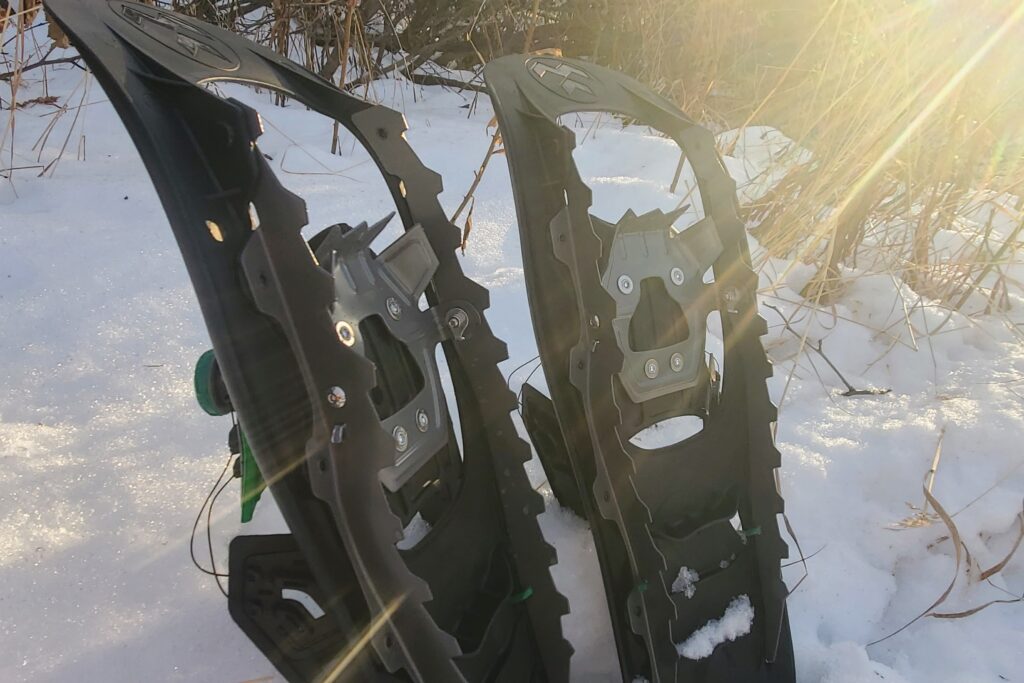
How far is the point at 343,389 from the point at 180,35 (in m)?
0.55

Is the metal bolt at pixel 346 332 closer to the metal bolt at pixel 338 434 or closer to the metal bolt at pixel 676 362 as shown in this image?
the metal bolt at pixel 338 434

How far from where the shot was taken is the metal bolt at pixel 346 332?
83 centimetres

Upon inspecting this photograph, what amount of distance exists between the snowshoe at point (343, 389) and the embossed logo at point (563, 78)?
27 centimetres

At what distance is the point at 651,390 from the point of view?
3.71 feet

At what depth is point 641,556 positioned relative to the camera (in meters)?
1.05

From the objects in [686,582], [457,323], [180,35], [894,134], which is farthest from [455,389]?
[894,134]

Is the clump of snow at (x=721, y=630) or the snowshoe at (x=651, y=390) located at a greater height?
the snowshoe at (x=651, y=390)

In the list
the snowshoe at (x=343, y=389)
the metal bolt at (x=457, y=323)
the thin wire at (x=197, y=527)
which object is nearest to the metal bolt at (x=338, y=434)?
the snowshoe at (x=343, y=389)

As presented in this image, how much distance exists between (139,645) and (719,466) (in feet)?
3.01

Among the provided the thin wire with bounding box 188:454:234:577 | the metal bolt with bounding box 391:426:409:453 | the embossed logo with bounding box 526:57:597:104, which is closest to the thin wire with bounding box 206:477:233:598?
the thin wire with bounding box 188:454:234:577

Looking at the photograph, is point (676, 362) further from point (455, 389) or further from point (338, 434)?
point (338, 434)

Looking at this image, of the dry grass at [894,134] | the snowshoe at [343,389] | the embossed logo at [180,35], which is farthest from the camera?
the dry grass at [894,134]

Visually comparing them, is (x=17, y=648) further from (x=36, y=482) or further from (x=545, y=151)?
(x=545, y=151)

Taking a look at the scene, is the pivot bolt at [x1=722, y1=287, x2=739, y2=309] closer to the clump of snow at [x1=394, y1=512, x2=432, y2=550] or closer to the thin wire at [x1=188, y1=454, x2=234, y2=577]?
the clump of snow at [x1=394, y1=512, x2=432, y2=550]
